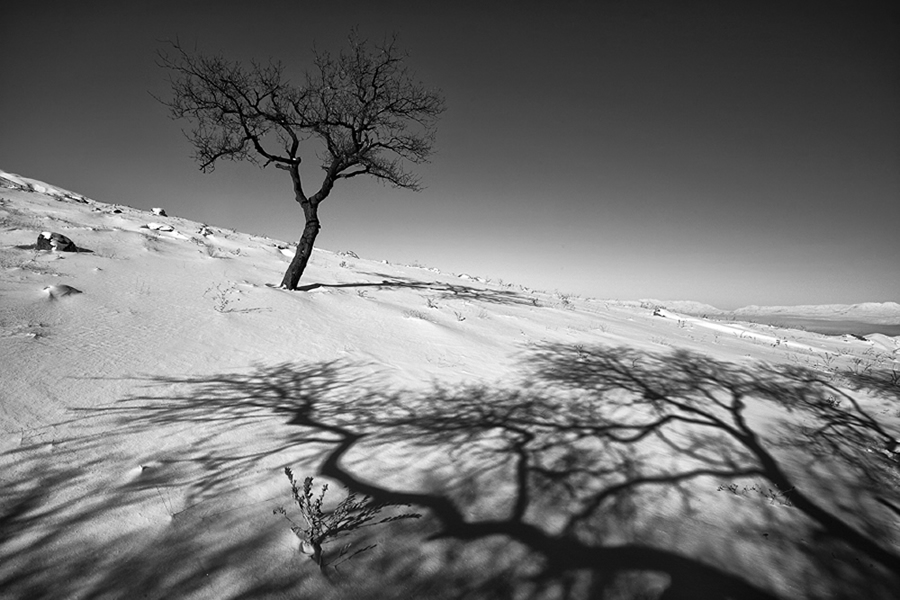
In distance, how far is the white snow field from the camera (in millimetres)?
1747

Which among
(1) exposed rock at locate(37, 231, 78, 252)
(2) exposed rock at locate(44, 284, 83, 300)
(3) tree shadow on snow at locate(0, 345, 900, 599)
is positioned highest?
(1) exposed rock at locate(37, 231, 78, 252)

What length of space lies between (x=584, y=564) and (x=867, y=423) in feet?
16.2

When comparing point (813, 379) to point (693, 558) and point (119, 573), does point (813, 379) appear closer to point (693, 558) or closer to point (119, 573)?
point (693, 558)

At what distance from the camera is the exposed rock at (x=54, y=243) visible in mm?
6660

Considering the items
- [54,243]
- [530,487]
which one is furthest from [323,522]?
[54,243]

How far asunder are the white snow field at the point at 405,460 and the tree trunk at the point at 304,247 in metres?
1.95

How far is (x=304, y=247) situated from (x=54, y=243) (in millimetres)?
4778

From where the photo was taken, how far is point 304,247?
780 centimetres

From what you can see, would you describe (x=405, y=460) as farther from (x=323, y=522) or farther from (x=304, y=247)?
(x=304, y=247)

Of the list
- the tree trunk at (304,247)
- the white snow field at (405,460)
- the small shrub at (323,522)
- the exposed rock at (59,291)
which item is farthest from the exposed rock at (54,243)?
the small shrub at (323,522)

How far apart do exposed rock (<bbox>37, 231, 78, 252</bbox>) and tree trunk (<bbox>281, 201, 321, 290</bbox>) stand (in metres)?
4.14

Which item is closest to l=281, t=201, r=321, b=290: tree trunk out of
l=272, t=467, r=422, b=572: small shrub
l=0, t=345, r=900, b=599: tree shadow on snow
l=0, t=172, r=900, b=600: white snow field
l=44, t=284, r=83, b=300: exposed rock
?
l=0, t=172, r=900, b=600: white snow field

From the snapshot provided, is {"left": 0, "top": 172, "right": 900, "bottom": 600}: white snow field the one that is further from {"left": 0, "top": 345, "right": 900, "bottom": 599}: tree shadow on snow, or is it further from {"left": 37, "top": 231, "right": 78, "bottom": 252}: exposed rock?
{"left": 37, "top": 231, "right": 78, "bottom": 252}: exposed rock

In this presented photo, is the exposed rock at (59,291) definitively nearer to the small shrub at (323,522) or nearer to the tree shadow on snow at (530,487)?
the tree shadow on snow at (530,487)
